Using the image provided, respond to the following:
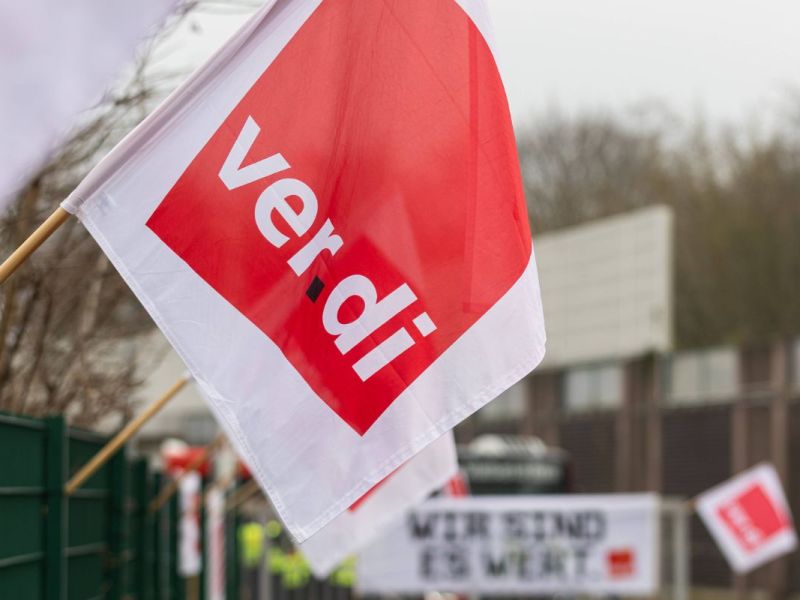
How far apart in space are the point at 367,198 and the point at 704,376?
124ft

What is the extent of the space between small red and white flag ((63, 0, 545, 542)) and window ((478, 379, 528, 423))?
149 ft

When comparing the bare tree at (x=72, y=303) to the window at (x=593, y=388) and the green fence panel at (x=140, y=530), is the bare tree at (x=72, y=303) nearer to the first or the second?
the green fence panel at (x=140, y=530)

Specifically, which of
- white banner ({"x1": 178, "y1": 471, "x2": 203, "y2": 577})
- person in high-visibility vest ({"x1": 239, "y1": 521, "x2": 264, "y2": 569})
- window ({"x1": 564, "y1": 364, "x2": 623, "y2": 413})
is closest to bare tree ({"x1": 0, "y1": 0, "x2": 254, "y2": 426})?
white banner ({"x1": 178, "y1": 471, "x2": 203, "y2": 577})

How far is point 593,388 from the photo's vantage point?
4738 cm

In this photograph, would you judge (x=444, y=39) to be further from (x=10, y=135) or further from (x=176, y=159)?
(x=10, y=135)

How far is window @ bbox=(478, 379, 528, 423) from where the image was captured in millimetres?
50219

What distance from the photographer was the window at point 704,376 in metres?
40.8

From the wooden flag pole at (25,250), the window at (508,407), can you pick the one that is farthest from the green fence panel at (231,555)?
the window at (508,407)

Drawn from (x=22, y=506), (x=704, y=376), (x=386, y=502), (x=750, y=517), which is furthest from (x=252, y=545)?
(x=704, y=376)

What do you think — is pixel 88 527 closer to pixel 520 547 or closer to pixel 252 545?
pixel 520 547

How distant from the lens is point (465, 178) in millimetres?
4762

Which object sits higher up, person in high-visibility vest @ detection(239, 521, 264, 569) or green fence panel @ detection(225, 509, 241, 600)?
person in high-visibility vest @ detection(239, 521, 264, 569)

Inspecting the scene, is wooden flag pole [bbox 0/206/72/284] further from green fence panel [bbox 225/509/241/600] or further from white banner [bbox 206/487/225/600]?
green fence panel [bbox 225/509/241/600]

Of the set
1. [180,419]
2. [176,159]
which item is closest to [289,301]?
[176,159]
